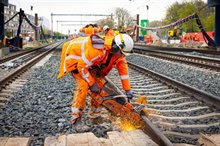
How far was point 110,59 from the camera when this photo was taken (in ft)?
15.7

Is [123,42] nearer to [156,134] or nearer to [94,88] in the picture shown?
[94,88]

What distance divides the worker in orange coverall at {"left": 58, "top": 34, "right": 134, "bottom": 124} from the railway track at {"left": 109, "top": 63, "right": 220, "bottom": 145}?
0.87 metres

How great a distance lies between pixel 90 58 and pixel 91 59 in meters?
0.02

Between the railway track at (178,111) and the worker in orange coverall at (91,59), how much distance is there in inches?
34.3

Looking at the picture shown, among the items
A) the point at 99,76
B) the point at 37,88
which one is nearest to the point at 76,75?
the point at 99,76

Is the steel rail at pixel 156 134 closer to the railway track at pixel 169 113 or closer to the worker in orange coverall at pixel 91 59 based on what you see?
the railway track at pixel 169 113

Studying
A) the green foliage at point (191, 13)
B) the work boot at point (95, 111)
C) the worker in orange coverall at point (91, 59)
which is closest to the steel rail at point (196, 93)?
the worker in orange coverall at point (91, 59)

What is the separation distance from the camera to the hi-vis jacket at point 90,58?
4516mm

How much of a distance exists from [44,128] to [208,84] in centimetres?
536

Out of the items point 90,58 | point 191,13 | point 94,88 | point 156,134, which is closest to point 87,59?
point 90,58

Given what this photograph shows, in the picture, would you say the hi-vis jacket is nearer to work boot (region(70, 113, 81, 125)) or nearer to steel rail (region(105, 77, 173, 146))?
work boot (region(70, 113, 81, 125))

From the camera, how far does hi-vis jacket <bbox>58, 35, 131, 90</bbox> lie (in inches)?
178

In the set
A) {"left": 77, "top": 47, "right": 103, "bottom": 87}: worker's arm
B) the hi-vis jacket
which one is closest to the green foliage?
the hi-vis jacket

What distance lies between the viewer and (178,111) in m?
5.87
